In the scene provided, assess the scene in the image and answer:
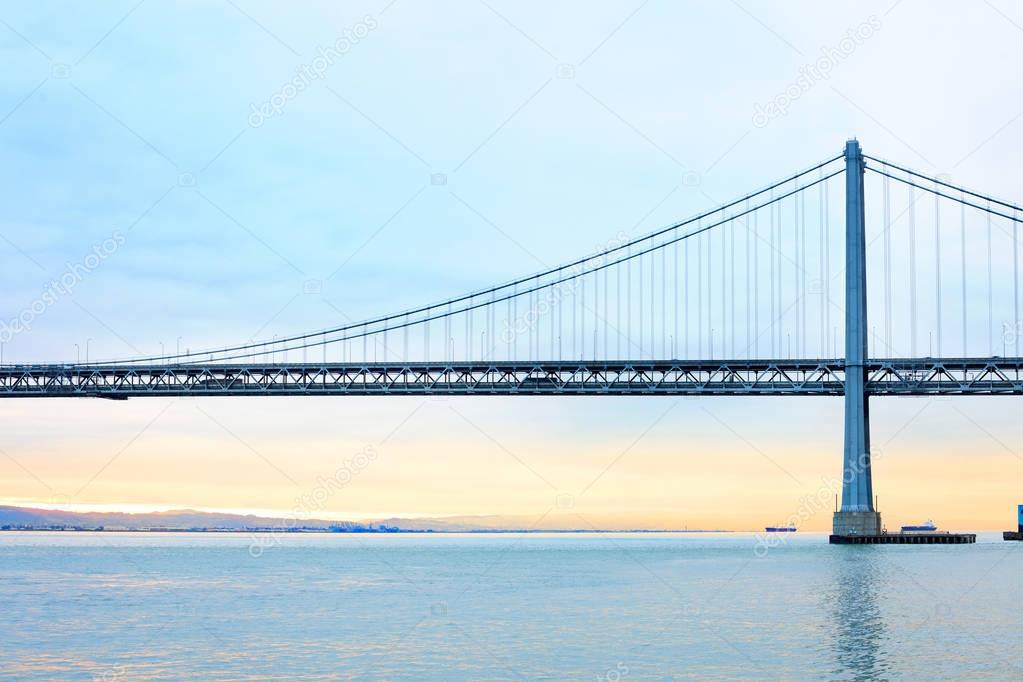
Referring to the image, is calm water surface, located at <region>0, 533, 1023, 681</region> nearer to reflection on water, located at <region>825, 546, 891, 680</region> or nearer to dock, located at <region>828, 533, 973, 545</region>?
reflection on water, located at <region>825, 546, 891, 680</region>

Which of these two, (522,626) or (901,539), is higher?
(901,539)

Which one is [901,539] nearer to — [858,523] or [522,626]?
[858,523]

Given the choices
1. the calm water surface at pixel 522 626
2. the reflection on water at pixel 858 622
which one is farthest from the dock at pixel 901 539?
the calm water surface at pixel 522 626

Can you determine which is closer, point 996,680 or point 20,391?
point 996,680

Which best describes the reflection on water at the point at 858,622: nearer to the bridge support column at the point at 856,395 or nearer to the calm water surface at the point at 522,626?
the calm water surface at the point at 522,626

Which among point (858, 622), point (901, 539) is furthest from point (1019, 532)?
point (858, 622)

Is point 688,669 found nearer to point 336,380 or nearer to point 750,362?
point 750,362

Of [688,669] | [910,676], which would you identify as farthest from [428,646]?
[910,676]

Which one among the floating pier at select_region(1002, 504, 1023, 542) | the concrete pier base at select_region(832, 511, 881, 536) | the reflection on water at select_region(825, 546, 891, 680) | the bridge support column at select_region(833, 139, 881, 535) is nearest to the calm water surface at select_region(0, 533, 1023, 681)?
the reflection on water at select_region(825, 546, 891, 680)
